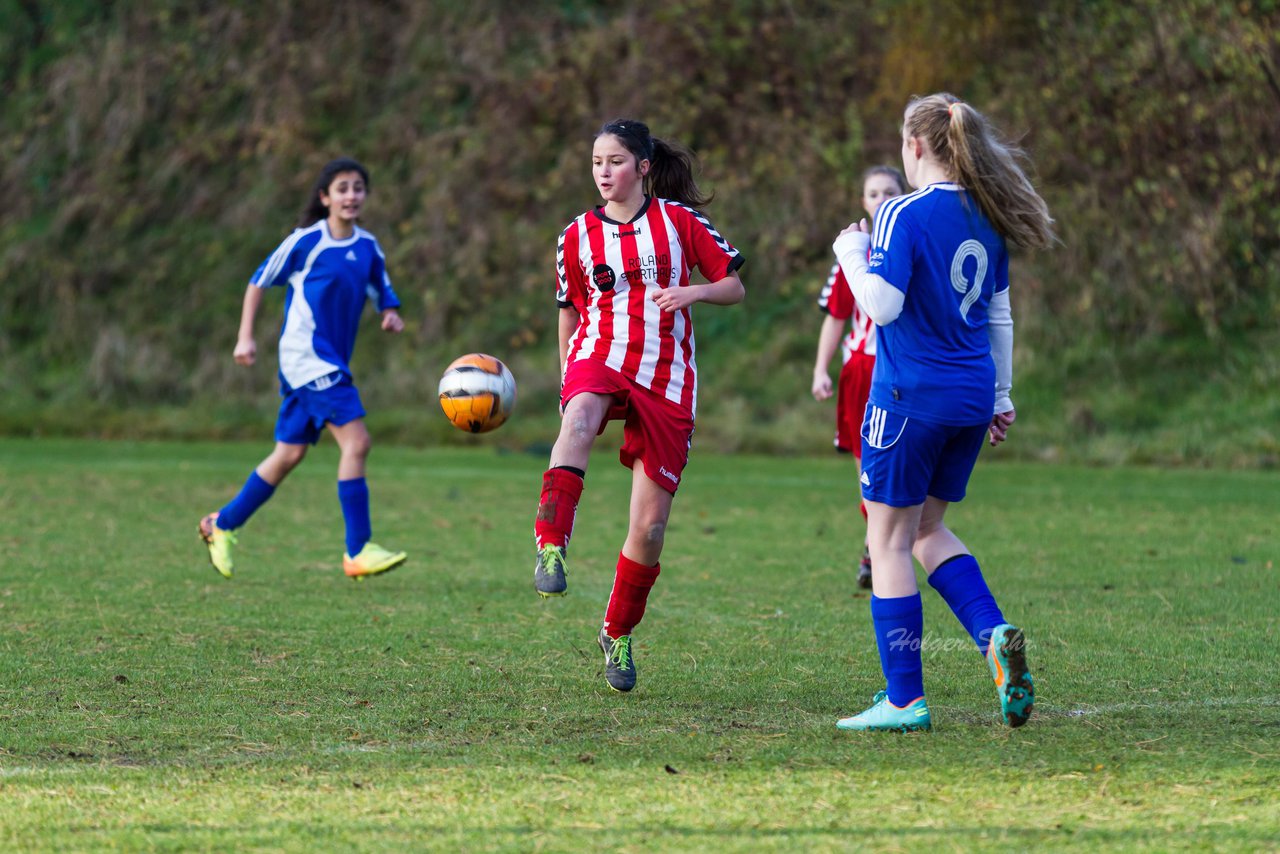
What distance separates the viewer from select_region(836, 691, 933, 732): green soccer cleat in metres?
4.42

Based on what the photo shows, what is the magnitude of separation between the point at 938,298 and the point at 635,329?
3.63ft

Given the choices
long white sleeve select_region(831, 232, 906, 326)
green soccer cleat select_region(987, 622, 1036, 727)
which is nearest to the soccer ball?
long white sleeve select_region(831, 232, 906, 326)

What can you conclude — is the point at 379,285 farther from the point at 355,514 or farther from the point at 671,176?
the point at 671,176

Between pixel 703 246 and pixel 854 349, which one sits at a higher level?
pixel 703 246

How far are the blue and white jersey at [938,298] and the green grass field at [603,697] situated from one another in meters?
0.93

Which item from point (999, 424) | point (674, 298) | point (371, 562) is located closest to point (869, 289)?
point (999, 424)

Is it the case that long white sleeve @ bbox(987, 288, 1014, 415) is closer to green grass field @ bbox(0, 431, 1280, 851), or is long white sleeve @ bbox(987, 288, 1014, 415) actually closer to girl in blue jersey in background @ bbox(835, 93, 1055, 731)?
girl in blue jersey in background @ bbox(835, 93, 1055, 731)

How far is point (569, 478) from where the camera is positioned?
15.8ft

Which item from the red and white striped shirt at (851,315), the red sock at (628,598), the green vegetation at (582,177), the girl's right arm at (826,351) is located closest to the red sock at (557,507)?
the red sock at (628,598)

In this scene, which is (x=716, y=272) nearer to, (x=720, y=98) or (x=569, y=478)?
(x=569, y=478)

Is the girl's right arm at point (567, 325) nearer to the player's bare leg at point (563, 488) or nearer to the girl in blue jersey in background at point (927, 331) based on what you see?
the player's bare leg at point (563, 488)

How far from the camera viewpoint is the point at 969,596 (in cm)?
458

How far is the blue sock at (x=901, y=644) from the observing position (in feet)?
14.6

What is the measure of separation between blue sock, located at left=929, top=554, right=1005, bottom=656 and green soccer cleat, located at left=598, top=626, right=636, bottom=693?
→ 1.01 meters
